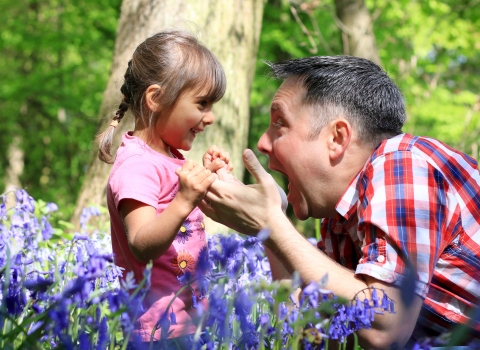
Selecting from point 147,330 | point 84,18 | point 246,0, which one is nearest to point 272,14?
point 84,18

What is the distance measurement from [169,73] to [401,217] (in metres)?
1.03

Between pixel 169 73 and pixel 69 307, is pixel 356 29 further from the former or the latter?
pixel 69 307

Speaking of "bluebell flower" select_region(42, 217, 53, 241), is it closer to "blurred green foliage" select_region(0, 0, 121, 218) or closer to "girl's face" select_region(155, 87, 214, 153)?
"girl's face" select_region(155, 87, 214, 153)

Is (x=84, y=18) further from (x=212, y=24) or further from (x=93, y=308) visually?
(x=93, y=308)

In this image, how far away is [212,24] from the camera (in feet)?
14.9

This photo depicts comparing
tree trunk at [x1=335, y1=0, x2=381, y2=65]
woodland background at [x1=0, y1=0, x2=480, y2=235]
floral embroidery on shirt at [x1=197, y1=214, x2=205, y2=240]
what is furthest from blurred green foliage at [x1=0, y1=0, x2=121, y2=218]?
floral embroidery on shirt at [x1=197, y1=214, x2=205, y2=240]

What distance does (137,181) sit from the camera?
2039 millimetres

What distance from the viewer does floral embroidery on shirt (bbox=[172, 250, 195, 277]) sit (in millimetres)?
2170

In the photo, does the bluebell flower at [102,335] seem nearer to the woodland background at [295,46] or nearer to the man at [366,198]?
the man at [366,198]

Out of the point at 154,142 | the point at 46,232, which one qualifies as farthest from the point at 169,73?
the point at 46,232

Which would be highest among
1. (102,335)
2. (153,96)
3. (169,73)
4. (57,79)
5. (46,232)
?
(169,73)

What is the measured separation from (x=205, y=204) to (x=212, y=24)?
267 centimetres

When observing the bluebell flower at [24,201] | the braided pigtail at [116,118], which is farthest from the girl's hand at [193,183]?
the bluebell flower at [24,201]

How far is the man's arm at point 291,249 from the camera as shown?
177cm
